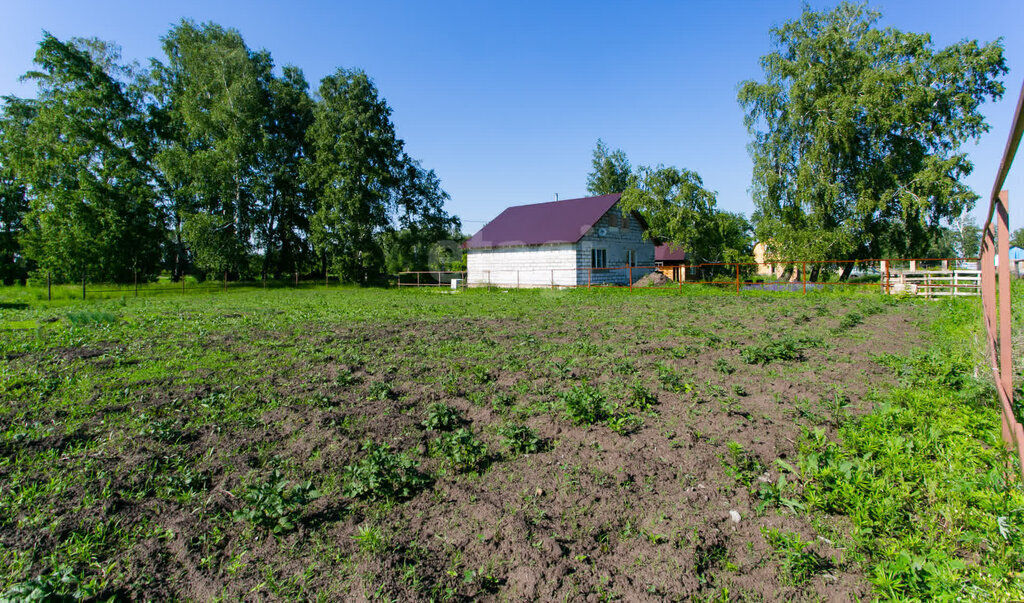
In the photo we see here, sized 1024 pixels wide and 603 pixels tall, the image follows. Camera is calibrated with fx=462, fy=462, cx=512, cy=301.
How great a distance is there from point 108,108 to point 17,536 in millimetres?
39290

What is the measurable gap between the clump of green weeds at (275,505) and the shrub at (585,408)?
2316 mm

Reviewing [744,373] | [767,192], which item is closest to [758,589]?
[744,373]

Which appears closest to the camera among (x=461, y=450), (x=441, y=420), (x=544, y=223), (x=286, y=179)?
(x=461, y=450)

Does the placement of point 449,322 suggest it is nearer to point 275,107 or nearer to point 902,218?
point 902,218

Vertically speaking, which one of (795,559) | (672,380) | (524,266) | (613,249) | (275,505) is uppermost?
(613,249)

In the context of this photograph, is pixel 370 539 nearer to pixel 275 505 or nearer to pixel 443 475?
pixel 275 505

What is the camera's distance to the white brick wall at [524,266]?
26.7 meters

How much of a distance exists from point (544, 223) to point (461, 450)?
2678 centimetres

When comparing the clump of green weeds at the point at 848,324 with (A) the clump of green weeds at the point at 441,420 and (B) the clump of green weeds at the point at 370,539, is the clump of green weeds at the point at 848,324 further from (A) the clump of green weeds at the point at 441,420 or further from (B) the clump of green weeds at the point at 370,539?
(B) the clump of green weeds at the point at 370,539

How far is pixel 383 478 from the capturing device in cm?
320

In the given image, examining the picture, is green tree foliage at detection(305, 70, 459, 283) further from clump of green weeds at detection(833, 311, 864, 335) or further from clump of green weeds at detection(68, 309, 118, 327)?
clump of green weeds at detection(833, 311, 864, 335)

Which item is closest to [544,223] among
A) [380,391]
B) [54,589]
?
[380,391]

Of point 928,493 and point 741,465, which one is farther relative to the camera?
point 741,465

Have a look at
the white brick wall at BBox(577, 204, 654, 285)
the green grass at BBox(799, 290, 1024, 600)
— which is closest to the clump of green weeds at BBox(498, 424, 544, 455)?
the green grass at BBox(799, 290, 1024, 600)
